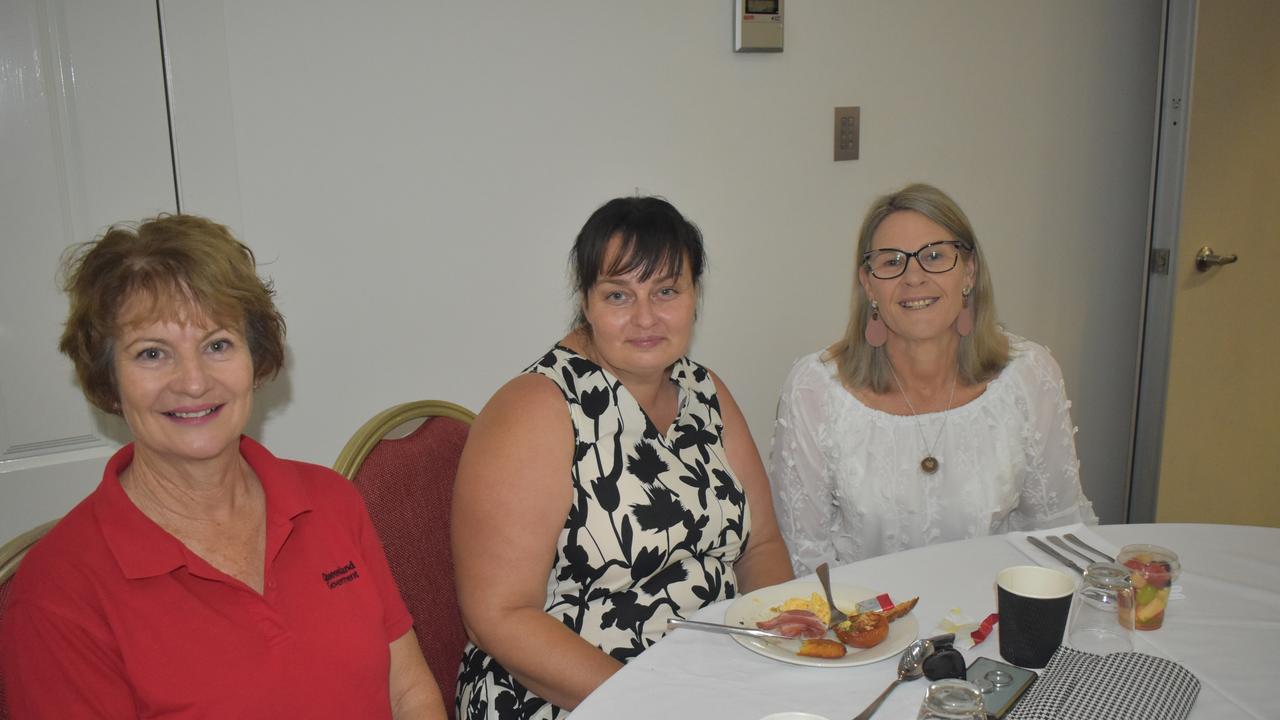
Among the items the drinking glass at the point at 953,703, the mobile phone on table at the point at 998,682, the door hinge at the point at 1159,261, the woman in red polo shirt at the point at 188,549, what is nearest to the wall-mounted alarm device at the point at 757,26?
the door hinge at the point at 1159,261

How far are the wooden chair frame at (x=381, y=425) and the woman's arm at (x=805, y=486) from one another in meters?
0.71

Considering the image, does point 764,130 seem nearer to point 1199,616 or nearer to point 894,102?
point 894,102

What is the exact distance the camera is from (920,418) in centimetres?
194

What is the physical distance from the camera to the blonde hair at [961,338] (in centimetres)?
197

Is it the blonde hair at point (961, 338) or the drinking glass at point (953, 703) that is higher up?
the blonde hair at point (961, 338)

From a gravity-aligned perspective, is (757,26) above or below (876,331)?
above

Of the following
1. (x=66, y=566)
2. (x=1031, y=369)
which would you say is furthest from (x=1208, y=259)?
(x=66, y=566)

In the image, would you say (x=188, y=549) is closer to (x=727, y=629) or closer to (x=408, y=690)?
(x=408, y=690)

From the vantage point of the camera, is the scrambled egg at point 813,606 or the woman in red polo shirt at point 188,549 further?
the scrambled egg at point 813,606

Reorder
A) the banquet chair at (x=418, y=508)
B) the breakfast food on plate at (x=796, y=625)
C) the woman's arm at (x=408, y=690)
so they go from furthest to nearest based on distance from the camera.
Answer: the banquet chair at (x=418, y=508) < the woman's arm at (x=408, y=690) < the breakfast food on plate at (x=796, y=625)

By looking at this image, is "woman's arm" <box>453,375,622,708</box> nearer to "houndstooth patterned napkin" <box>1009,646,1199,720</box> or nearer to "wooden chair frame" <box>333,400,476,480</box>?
"wooden chair frame" <box>333,400,476,480</box>

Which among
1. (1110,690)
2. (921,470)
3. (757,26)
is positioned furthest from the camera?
(757,26)

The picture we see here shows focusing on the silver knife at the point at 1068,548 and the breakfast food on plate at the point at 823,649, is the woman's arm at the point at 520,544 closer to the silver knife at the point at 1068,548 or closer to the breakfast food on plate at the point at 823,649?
the breakfast food on plate at the point at 823,649

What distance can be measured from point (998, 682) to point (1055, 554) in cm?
44
